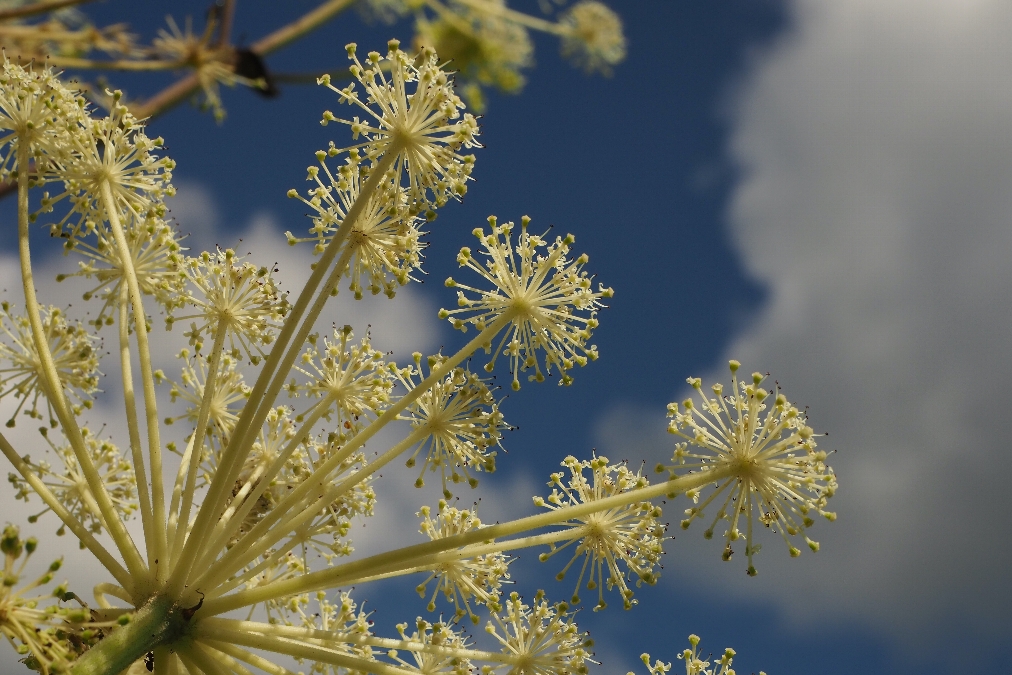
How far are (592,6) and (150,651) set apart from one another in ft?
29.7

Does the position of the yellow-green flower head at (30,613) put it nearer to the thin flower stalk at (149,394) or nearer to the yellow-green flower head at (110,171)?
the thin flower stalk at (149,394)

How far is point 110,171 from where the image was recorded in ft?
22.4

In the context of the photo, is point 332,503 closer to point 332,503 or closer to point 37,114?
point 332,503

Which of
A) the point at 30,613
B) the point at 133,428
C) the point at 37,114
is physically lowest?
the point at 30,613

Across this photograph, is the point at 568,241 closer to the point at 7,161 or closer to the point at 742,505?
the point at 742,505

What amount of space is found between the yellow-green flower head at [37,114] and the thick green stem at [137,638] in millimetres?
3966

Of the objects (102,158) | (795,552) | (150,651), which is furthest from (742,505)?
(102,158)

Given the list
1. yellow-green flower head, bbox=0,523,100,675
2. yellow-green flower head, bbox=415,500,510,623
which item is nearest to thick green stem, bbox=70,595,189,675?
yellow-green flower head, bbox=0,523,100,675

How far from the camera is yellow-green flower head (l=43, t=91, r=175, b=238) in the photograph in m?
6.74

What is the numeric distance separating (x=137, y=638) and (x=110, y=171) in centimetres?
409

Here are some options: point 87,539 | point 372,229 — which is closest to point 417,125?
point 372,229

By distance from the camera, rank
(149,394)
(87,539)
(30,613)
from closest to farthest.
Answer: (30,613)
(87,539)
(149,394)

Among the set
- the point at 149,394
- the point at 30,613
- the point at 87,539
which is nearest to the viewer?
the point at 30,613

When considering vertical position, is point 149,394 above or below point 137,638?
above
